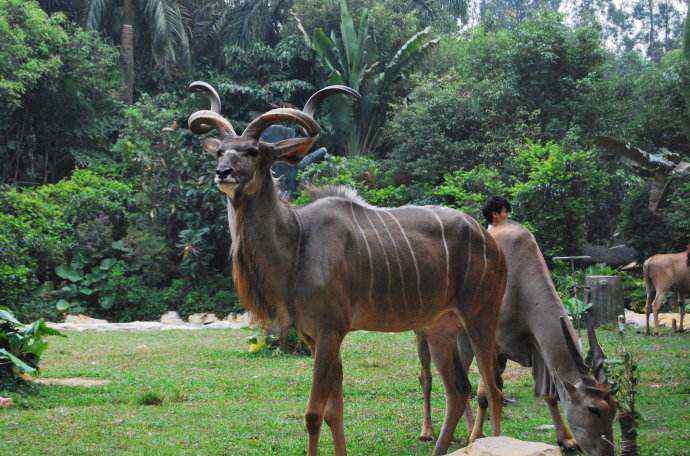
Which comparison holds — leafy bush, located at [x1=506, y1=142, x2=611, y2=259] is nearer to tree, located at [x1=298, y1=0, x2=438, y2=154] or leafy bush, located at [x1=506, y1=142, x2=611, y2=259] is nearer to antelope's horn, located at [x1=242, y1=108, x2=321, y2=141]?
tree, located at [x1=298, y1=0, x2=438, y2=154]

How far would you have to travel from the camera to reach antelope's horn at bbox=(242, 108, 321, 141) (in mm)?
5203

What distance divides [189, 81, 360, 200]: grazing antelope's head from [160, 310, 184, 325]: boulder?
13.6 m

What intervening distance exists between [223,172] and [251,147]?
0.98ft

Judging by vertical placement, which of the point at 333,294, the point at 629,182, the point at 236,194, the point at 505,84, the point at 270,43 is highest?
the point at 270,43

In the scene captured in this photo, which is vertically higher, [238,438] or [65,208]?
[65,208]

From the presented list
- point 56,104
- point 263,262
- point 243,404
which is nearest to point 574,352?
point 263,262

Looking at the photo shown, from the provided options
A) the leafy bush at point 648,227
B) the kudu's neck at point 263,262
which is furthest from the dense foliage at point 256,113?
the kudu's neck at point 263,262

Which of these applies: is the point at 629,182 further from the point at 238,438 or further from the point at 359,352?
the point at 238,438

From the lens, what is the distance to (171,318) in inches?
740

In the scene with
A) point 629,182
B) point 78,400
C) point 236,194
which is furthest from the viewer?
point 629,182

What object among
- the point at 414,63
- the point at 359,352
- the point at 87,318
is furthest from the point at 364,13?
the point at 359,352

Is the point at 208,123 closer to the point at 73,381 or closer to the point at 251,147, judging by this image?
the point at 251,147

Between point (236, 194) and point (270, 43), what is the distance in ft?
86.7

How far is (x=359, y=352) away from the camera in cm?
1167
